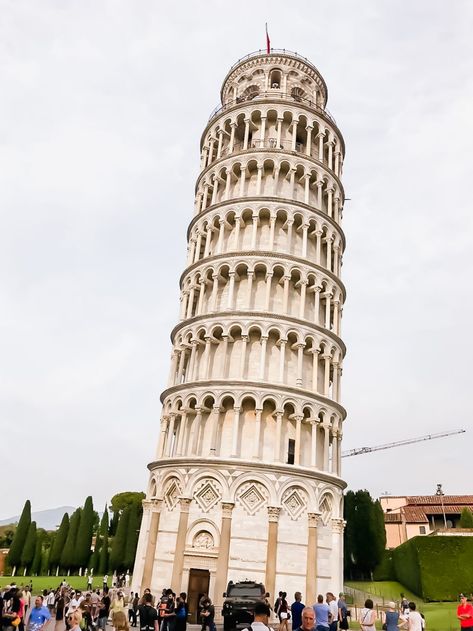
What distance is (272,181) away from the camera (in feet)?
133

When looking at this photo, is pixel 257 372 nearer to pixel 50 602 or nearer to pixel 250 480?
pixel 250 480

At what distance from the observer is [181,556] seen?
96.3 ft

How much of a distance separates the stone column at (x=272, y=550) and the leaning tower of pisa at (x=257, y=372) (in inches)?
2.8

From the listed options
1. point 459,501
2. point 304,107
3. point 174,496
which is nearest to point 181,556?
point 174,496

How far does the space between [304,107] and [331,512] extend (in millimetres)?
29864

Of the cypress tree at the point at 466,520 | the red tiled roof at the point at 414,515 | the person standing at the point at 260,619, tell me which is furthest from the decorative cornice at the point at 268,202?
the red tiled roof at the point at 414,515

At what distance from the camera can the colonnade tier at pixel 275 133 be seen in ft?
139

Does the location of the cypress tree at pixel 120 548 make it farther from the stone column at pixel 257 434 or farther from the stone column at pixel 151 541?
the stone column at pixel 257 434

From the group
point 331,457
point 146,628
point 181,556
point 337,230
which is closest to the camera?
point 146,628

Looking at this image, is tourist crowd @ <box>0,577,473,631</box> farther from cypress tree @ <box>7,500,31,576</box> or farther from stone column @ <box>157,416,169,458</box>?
cypress tree @ <box>7,500,31,576</box>

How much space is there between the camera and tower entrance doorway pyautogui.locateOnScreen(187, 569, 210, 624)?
28.9 metres

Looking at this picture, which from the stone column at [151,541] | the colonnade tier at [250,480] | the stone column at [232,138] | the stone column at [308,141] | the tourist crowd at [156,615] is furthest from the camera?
the stone column at [232,138]

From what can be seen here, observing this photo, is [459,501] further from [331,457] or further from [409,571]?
[331,457]

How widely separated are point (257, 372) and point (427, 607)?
1971 centimetres
